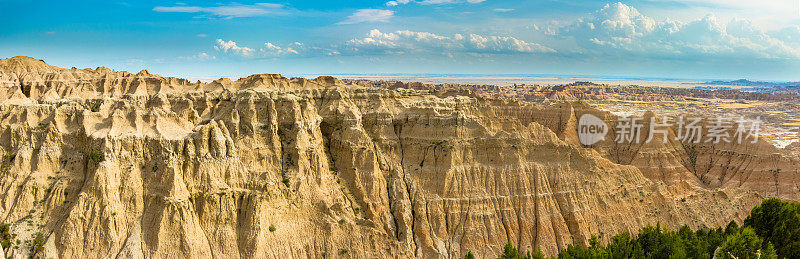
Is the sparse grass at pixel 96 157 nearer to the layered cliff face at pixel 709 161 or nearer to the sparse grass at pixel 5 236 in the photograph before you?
the sparse grass at pixel 5 236

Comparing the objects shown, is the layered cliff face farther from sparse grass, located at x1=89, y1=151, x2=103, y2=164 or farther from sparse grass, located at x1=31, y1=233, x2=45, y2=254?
sparse grass, located at x1=31, y1=233, x2=45, y2=254

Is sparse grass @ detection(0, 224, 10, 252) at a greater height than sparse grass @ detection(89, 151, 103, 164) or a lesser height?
lesser

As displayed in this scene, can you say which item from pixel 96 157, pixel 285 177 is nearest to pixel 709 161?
pixel 285 177

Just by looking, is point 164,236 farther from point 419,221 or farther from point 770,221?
point 770,221

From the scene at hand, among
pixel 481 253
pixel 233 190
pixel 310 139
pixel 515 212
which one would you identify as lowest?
pixel 481 253

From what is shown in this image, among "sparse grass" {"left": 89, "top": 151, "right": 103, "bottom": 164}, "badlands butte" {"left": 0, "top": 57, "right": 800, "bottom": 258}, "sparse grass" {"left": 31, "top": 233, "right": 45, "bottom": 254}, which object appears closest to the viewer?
"sparse grass" {"left": 31, "top": 233, "right": 45, "bottom": 254}

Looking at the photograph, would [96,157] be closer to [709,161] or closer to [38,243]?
[38,243]

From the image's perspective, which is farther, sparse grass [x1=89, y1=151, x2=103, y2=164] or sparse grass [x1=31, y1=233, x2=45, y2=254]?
sparse grass [x1=89, y1=151, x2=103, y2=164]

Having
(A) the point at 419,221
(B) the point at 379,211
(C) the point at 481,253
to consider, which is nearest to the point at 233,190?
(B) the point at 379,211

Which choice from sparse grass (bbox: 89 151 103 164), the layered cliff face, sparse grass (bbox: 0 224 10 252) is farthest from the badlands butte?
the layered cliff face
